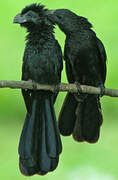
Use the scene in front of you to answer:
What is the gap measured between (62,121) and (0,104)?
1.35m

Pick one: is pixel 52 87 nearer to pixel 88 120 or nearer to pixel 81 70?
pixel 81 70

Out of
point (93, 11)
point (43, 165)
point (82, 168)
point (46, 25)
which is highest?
point (46, 25)

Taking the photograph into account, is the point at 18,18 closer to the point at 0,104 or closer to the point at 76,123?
the point at 76,123

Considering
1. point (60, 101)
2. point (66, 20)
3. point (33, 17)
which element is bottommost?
point (60, 101)

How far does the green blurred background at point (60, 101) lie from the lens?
709cm

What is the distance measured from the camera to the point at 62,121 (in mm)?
6238

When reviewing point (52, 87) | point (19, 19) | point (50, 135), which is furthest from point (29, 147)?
point (19, 19)

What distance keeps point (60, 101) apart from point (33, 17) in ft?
7.10

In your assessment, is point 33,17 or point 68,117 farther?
point 68,117

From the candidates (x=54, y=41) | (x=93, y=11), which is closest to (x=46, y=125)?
(x=54, y=41)

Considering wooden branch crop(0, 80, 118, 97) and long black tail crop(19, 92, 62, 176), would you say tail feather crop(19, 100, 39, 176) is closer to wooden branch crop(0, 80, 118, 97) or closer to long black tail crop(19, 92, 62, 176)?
long black tail crop(19, 92, 62, 176)

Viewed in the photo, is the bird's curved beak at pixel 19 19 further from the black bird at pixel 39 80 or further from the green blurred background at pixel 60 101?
the green blurred background at pixel 60 101

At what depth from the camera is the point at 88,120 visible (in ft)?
21.1

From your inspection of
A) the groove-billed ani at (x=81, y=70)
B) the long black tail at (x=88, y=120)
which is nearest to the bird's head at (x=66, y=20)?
the groove-billed ani at (x=81, y=70)
